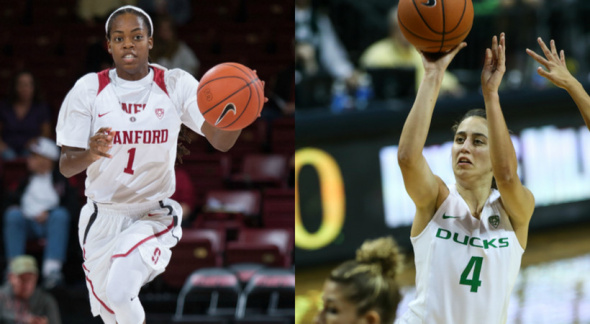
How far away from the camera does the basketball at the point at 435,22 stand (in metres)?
3.67

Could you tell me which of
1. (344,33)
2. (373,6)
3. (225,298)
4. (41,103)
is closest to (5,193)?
(41,103)

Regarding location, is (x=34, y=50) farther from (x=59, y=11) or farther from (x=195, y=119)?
(x=195, y=119)

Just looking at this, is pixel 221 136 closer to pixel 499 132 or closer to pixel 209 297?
pixel 499 132

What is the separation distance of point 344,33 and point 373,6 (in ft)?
2.50

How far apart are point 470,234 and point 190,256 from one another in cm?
415

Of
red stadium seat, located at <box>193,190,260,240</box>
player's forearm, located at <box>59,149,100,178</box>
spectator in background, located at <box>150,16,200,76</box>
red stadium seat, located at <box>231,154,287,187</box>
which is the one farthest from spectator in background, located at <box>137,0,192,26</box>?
player's forearm, located at <box>59,149,100,178</box>

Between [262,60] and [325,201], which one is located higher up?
[262,60]

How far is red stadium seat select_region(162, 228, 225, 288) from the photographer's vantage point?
7.49 metres

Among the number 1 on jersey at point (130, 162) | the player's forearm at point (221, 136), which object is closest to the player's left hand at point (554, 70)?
the player's forearm at point (221, 136)

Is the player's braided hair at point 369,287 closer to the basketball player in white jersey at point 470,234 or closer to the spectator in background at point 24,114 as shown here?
the basketball player in white jersey at point 470,234

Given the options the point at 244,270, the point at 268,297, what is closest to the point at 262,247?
the point at 244,270

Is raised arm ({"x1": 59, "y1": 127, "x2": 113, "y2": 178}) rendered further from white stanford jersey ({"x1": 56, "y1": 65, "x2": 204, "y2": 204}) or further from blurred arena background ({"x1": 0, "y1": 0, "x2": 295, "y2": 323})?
blurred arena background ({"x1": 0, "y1": 0, "x2": 295, "y2": 323})

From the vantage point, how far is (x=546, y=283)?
8641mm

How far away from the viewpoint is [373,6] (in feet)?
34.0
